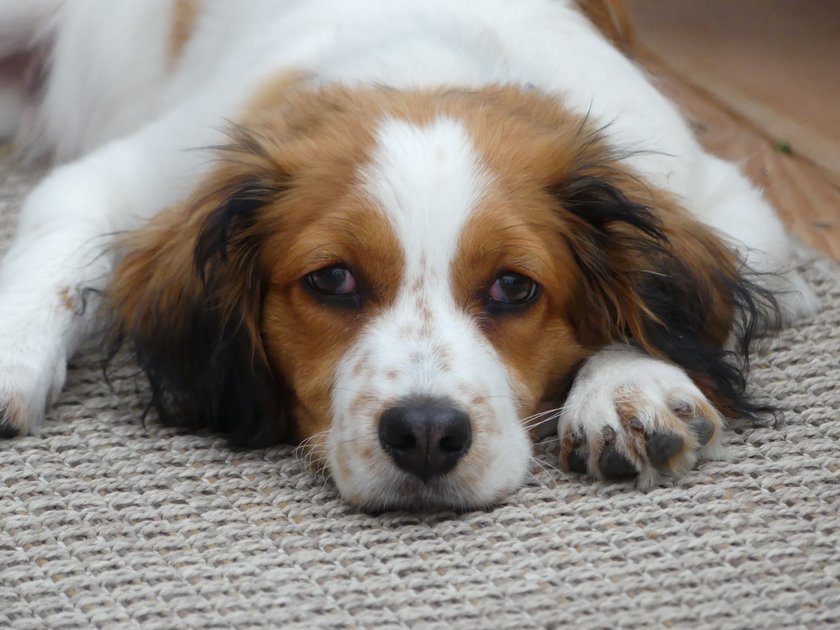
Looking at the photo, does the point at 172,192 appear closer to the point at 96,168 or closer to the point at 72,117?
the point at 96,168

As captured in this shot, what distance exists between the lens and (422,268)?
1841 mm

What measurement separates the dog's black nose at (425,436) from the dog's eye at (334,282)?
Result: 0.25 meters

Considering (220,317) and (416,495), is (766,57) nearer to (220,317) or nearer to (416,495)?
(220,317)

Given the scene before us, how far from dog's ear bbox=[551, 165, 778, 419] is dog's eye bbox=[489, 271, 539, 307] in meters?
0.14

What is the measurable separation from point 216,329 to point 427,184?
17.5 inches

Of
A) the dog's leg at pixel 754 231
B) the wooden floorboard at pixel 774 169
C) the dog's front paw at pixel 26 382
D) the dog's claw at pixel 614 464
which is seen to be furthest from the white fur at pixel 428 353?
the wooden floorboard at pixel 774 169

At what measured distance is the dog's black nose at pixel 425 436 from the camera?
5.53ft

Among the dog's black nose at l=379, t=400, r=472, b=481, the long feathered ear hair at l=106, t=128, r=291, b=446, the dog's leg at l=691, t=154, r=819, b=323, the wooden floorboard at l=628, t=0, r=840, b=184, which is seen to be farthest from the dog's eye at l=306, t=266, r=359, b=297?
the wooden floorboard at l=628, t=0, r=840, b=184

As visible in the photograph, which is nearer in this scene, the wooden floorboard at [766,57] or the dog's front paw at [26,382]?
the dog's front paw at [26,382]

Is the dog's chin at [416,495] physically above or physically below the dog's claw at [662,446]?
below

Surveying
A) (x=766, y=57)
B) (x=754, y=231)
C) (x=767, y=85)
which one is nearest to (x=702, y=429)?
(x=754, y=231)

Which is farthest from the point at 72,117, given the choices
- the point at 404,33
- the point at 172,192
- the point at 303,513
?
the point at 303,513

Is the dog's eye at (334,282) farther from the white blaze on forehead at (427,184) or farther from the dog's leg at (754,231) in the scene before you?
the dog's leg at (754,231)

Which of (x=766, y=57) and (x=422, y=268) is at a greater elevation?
(x=766, y=57)
